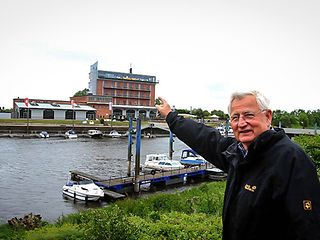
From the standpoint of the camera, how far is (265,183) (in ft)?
6.65

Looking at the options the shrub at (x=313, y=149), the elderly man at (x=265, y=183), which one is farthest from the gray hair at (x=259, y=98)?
the shrub at (x=313, y=149)

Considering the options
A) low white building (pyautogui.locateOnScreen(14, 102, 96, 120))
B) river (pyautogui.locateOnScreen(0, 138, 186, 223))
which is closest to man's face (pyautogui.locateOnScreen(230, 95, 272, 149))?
river (pyautogui.locateOnScreen(0, 138, 186, 223))

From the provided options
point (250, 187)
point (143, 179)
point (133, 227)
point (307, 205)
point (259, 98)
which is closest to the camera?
point (307, 205)

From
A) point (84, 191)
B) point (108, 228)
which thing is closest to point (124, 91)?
point (84, 191)

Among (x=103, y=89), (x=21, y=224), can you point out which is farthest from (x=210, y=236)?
(x=103, y=89)

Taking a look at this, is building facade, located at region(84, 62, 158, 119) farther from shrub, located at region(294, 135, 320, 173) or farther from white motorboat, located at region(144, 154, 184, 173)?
shrub, located at region(294, 135, 320, 173)

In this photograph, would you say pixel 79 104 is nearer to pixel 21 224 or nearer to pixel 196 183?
pixel 196 183

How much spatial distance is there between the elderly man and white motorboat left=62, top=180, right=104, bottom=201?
1760 cm

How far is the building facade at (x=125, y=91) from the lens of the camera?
300 ft

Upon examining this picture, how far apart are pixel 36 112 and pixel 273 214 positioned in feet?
255

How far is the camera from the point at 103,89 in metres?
91.7

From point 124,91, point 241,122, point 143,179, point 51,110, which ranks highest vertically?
point 124,91

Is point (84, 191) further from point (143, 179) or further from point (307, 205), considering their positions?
point (307, 205)

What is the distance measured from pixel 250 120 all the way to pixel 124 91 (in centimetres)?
9304
